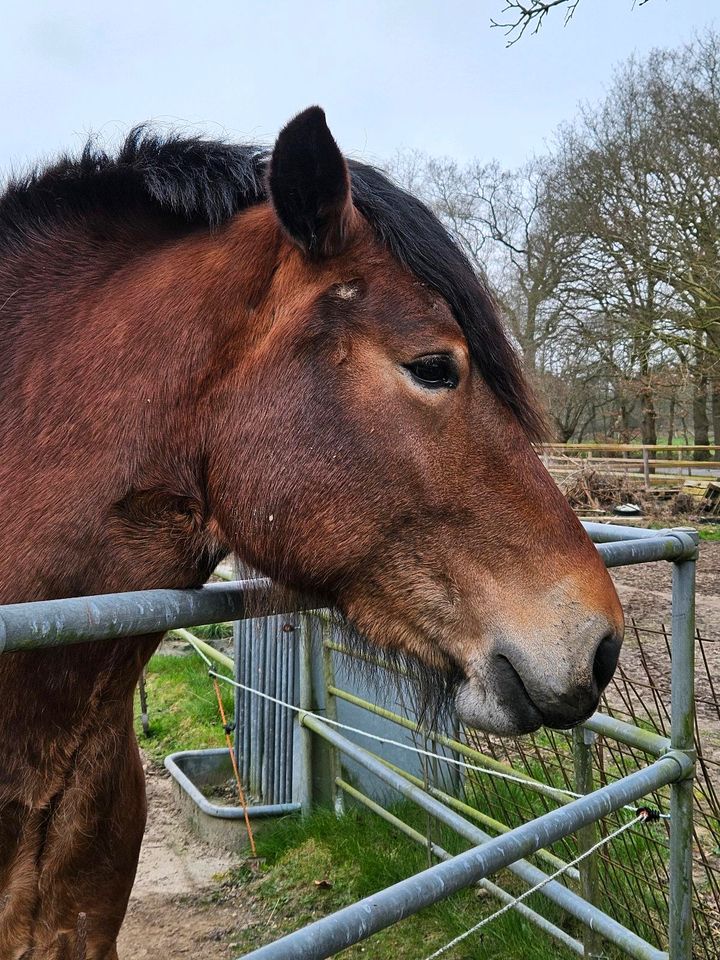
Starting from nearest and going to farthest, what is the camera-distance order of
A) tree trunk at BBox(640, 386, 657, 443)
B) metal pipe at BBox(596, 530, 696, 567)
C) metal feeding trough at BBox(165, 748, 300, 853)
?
metal pipe at BBox(596, 530, 696, 567) < metal feeding trough at BBox(165, 748, 300, 853) < tree trunk at BBox(640, 386, 657, 443)

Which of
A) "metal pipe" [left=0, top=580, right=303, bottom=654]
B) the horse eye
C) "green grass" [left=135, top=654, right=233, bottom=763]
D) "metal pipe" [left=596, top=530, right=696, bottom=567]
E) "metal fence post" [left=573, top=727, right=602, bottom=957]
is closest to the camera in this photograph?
"metal pipe" [left=0, top=580, right=303, bottom=654]

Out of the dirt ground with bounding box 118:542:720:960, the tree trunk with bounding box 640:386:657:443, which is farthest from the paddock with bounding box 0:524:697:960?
the tree trunk with bounding box 640:386:657:443

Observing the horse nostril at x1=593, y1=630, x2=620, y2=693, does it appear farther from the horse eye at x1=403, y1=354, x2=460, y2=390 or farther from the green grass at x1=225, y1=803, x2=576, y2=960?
the green grass at x1=225, y1=803, x2=576, y2=960

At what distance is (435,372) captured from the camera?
150 cm

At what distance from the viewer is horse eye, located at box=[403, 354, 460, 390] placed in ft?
4.90

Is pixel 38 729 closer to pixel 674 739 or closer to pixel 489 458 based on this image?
pixel 489 458

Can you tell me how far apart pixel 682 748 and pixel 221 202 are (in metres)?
1.86

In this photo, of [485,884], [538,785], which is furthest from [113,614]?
[485,884]

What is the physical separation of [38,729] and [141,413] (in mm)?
761

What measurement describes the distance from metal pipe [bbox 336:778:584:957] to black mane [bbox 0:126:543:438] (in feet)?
5.11

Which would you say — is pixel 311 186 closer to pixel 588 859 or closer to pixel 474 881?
pixel 474 881

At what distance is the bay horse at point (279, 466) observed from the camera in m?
1.41

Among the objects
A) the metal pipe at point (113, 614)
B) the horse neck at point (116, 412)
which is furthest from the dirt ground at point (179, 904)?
the metal pipe at point (113, 614)

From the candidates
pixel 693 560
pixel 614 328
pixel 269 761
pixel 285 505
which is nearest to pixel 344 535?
pixel 285 505
